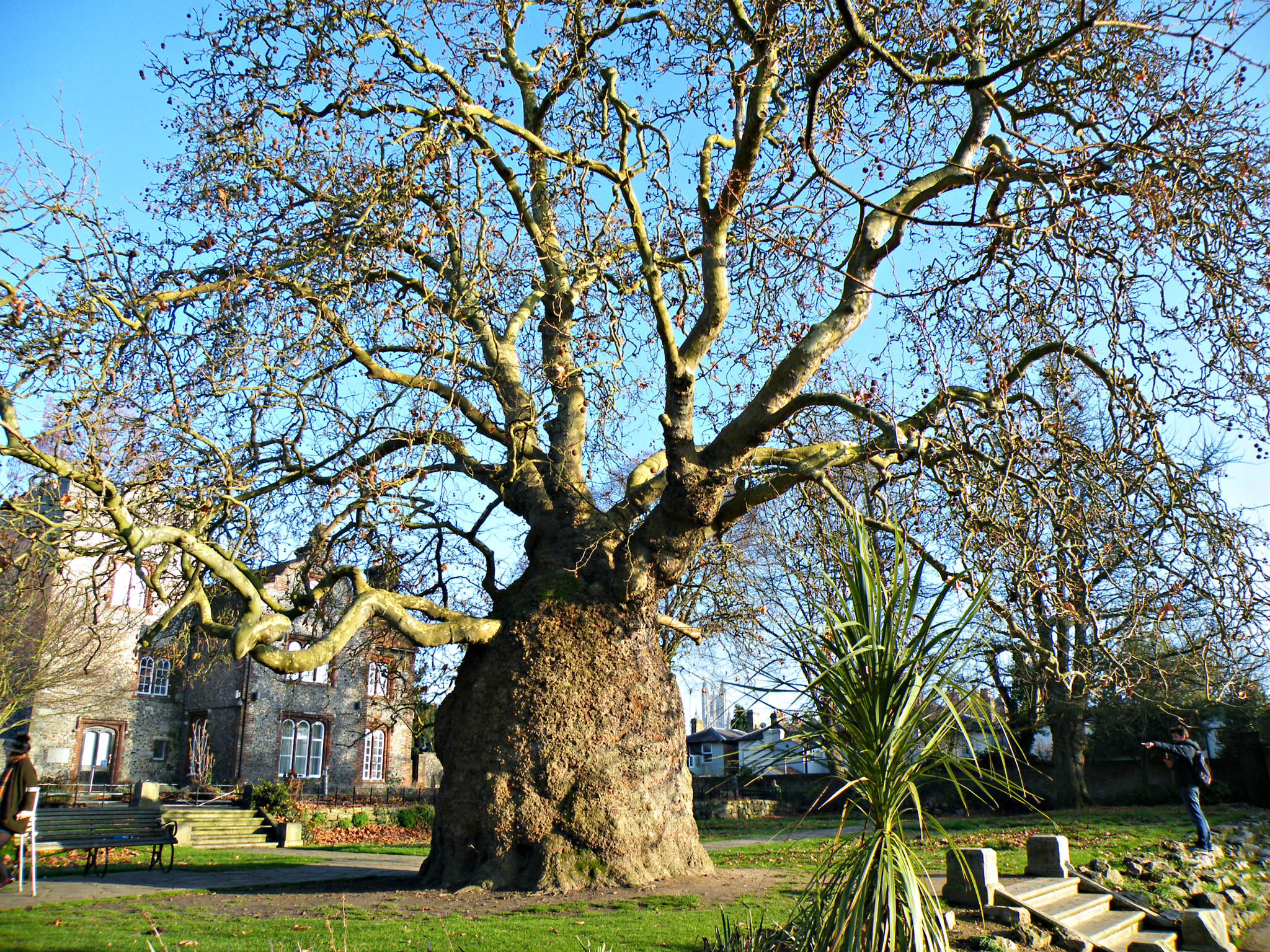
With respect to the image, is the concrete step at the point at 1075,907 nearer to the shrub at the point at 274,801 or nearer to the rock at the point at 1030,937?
the rock at the point at 1030,937

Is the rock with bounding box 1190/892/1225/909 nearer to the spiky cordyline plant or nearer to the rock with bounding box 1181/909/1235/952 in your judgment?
the rock with bounding box 1181/909/1235/952

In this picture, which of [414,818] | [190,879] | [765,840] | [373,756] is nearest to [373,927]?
[190,879]

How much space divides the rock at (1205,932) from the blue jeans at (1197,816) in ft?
12.0

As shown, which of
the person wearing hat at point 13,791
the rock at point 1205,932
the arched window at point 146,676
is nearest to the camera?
the person wearing hat at point 13,791

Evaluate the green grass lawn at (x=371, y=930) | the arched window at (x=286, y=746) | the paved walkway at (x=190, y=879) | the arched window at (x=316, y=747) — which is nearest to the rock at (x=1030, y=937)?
the green grass lawn at (x=371, y=930)

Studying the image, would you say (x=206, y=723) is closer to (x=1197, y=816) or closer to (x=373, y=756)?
(x=373, y=756)

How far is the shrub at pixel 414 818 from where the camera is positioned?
90.7 ft

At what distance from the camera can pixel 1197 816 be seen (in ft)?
40.0

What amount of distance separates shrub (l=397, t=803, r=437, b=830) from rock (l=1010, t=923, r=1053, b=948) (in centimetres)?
2373

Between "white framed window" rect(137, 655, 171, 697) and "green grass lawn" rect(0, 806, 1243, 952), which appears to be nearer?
"green grass lawn" rect(0, 806, 1243, 952)

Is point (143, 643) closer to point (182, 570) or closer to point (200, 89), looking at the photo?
point (182, 570)

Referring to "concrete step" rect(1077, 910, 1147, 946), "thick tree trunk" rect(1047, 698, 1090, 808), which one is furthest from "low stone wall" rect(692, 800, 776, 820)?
"concrete step" rect(1077, 910, 1147, 946)

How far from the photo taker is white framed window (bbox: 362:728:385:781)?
3581 cm

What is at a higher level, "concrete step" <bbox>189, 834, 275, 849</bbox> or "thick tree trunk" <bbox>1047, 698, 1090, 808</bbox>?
"thick tree trunk" <bbox>1047, 698, 1090, 808</bbox>
